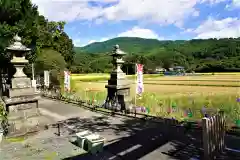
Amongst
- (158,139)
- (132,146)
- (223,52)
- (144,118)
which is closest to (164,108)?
(144,118)

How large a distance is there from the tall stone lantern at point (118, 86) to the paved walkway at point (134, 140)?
1012 mm

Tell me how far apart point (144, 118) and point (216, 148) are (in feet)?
13.4

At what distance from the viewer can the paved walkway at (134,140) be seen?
5.08 metres

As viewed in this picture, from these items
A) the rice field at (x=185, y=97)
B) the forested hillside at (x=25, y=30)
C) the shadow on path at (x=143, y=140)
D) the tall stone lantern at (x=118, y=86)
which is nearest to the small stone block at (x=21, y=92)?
the shadow on path at (x=143, y=140)

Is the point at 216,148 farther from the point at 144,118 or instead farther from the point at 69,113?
the point at 69,113

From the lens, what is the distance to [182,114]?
30.1ft

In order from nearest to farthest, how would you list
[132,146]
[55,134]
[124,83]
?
[132,146] < [55,134] < [124,83]

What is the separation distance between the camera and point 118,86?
9516 mm

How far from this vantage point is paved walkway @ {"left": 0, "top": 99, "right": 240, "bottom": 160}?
5.08 m

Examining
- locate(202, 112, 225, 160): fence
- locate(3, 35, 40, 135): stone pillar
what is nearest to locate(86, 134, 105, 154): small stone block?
locate(202, 112, 225, 160): fence

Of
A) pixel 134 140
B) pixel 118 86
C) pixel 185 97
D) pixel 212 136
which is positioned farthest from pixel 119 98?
pixel 185 97

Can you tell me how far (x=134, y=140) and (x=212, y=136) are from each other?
248cm

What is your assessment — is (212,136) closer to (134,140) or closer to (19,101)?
(134,140)

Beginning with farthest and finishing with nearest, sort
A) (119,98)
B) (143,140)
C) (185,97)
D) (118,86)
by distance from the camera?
(185,97), (119,98), (118,86), (143,140)
